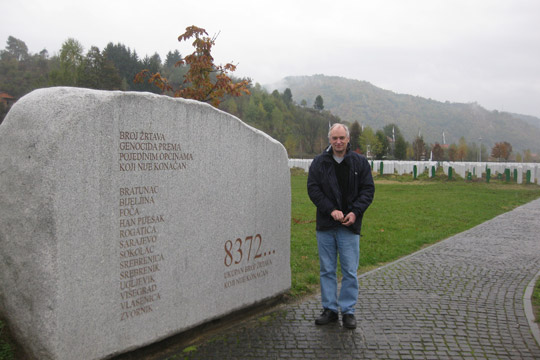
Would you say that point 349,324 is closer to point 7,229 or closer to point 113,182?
point 113,182

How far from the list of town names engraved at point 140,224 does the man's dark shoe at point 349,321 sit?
77.1 inches

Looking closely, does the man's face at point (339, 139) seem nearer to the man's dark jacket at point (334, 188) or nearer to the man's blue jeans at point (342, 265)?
the man's dark jacket at point (334, 188)

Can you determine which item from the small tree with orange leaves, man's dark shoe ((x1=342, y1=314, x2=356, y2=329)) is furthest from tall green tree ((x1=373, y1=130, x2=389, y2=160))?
man's dark shoe ((x1=342, y1=314, x2=356, y2=329))

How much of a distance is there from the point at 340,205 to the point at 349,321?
1.21m

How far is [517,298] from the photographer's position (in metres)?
5.48

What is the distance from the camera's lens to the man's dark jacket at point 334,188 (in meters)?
4.33

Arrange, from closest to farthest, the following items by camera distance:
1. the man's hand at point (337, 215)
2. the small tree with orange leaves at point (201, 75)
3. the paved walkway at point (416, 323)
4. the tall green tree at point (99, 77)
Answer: the paved walkway at point (416, 323)
the man's hand at point (337, 215)
the small tree with orange leaves at point (201, 75)
the tall green tree at point (99, 77)

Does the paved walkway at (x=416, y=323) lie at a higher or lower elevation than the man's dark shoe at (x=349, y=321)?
lower

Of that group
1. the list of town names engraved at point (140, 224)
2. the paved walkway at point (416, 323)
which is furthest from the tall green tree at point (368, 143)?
the list of town names engraved at point (140, 224)

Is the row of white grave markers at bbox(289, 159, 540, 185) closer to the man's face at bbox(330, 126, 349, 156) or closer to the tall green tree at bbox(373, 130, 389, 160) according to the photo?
the tall green tree at bbox(373, 130, 389, 160)

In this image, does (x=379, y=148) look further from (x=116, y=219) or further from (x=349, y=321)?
(x=116, y=219)

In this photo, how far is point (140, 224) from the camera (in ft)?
11.5

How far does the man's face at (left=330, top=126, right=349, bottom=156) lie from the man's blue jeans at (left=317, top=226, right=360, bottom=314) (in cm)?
82

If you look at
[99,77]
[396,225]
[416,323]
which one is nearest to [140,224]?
[416,323]
